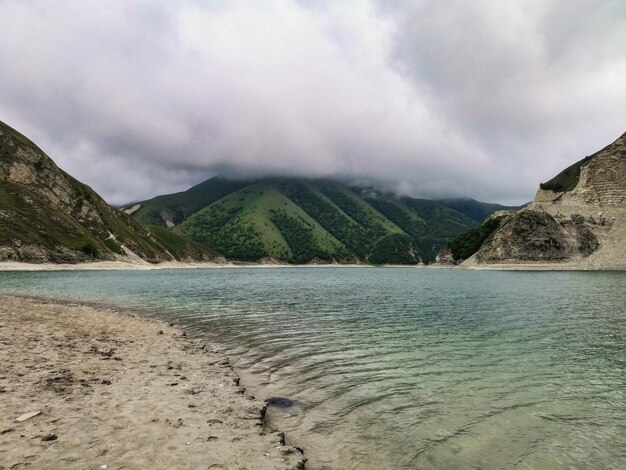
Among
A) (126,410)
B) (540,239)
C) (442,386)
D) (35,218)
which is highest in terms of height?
(35,218)

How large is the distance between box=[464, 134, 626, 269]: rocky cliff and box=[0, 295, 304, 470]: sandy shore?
16927 cm

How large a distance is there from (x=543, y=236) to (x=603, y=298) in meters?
148

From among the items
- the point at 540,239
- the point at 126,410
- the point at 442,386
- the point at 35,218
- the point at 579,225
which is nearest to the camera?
the point at 126,410

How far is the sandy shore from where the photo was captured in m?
8.35

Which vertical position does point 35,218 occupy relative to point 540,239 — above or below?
above

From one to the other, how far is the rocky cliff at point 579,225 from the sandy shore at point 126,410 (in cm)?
16927

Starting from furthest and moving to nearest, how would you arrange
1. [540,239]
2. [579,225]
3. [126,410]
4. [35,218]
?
[540,239] < [579,225] < [35,218] < [126,410]

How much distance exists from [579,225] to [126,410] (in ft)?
666

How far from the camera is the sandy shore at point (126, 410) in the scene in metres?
8.35

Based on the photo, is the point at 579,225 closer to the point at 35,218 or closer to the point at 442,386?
the point at 442,386

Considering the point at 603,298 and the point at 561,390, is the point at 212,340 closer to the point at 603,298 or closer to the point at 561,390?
the point at 561,390

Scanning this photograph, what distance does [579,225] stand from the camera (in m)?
171

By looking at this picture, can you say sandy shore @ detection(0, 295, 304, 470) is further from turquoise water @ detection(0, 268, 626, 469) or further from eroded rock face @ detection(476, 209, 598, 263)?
eroded rock face @ detection(476, 209, 598, 263)

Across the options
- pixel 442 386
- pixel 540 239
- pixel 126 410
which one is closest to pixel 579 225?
pixel 540 239
